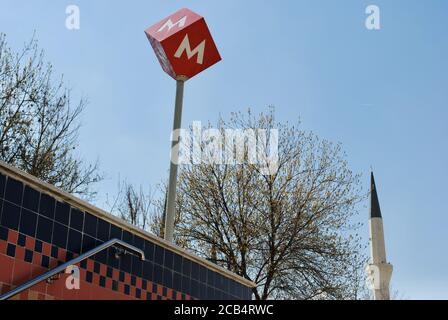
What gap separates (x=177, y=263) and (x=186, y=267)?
0.20 m

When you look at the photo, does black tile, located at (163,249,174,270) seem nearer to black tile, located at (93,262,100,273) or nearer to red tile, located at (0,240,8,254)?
black tile, located at (93,262,100,273)

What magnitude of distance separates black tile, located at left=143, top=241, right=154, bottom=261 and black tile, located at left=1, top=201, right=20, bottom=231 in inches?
73.1

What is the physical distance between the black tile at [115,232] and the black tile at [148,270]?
506mm

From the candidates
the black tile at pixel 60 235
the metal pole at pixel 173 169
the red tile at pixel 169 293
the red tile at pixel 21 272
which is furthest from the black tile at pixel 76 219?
the metal pole at pixel 173 169

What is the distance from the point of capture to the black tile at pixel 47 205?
16.9 ft

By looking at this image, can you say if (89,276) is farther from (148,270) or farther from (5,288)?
(5,288)

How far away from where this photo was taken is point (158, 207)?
2302 cm

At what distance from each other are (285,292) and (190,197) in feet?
14.6

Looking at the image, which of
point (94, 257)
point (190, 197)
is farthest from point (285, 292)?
point (94, 257)

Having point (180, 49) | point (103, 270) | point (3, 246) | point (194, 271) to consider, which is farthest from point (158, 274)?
point (180, 49)

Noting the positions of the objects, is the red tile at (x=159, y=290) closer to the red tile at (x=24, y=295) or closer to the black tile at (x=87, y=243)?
the black tile at (x=87, y=243)

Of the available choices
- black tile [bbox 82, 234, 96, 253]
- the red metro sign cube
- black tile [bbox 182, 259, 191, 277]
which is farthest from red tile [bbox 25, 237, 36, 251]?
the red metro sign cube

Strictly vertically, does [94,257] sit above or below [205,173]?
below
